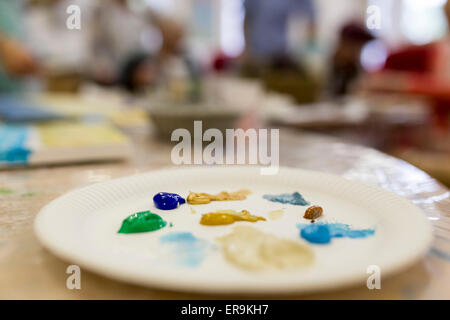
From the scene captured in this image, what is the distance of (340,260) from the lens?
41cm

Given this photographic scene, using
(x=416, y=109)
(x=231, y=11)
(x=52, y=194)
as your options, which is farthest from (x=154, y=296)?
(x=231, y=11)

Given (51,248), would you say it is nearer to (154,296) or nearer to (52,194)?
(154,296)

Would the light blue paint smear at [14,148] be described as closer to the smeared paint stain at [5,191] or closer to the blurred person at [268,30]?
the smeared paint stain at [5,191]

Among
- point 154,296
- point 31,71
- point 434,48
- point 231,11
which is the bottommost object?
point 154,296

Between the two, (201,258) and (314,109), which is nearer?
(201,258)

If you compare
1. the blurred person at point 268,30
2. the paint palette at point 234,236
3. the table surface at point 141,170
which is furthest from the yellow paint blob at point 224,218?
the blurred person at point 268,30

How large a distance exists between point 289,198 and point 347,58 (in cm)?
292

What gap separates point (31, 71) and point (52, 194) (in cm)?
146

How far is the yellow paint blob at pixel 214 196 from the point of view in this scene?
0.59 meters

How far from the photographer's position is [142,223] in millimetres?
483

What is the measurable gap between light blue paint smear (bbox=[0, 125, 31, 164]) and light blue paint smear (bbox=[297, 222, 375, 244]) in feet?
1.96

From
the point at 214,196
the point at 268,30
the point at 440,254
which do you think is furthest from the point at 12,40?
the point at 268,30

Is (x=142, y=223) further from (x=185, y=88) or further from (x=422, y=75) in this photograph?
(x=422, y=75)

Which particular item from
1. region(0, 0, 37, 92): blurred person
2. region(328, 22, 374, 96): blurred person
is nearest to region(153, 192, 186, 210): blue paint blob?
region(0, 0, 37, 92): blurred person
